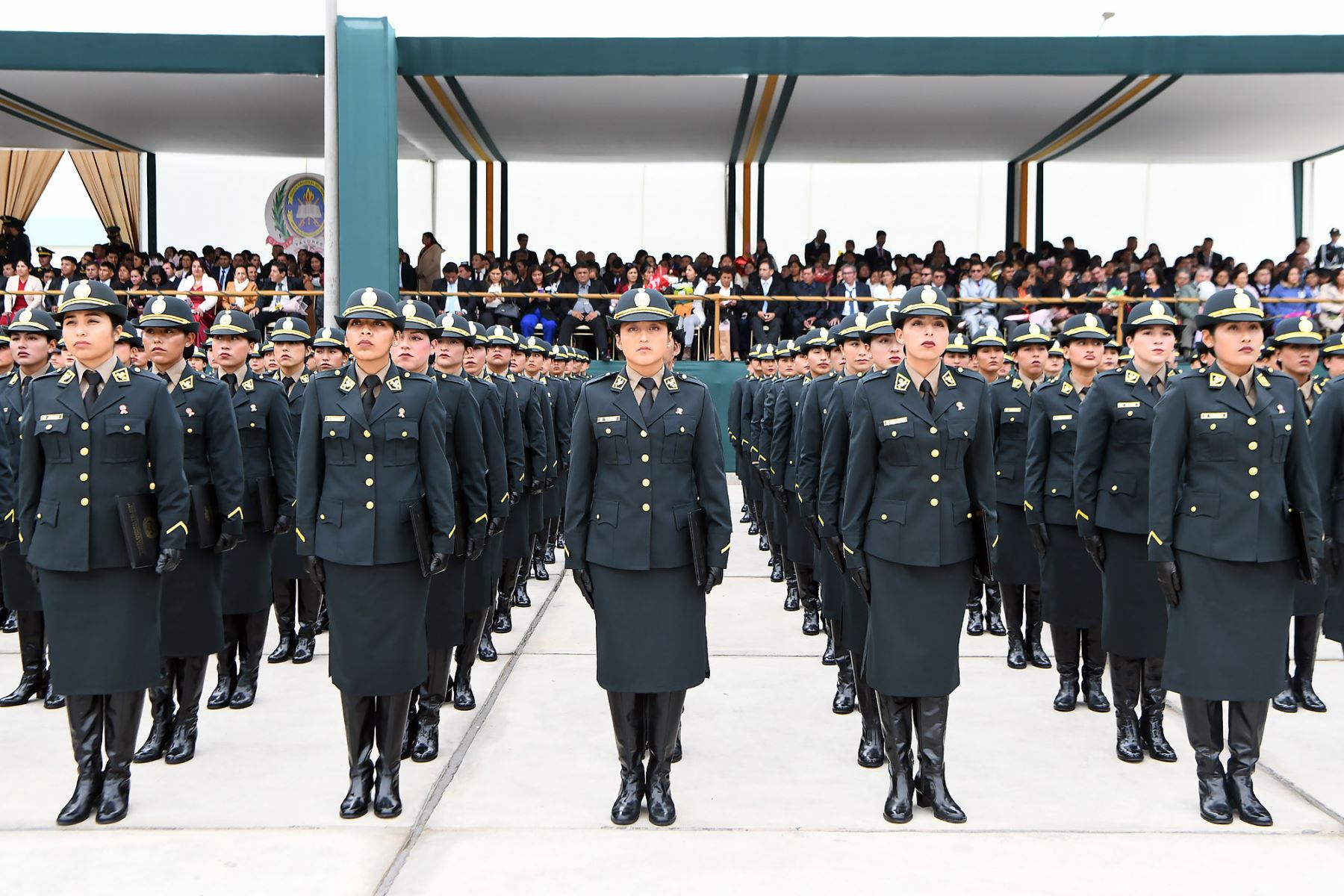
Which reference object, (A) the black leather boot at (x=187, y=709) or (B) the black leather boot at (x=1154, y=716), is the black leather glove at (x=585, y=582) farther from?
(B) the black leather boot at (x=1154, y=716)

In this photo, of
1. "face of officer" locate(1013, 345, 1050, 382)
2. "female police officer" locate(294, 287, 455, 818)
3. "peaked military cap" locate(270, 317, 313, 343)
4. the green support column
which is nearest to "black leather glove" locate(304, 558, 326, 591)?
"female police officer" locate(294, 287, 455, 818)

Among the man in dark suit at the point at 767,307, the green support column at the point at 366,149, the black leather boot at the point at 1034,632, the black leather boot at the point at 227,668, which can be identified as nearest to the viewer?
the black leather boot at the point at 227,668

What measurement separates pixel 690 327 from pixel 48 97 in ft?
35.3

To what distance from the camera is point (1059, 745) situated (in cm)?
546

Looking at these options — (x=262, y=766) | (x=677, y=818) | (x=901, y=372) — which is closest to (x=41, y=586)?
(x=262, y=766)

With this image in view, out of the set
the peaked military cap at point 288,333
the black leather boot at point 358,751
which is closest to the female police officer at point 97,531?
the black leather boot at point 358,751

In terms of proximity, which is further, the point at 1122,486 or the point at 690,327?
the point at 690,327

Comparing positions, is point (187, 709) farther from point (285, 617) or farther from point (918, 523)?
point (918, 523)

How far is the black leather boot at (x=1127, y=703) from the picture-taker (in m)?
5.26

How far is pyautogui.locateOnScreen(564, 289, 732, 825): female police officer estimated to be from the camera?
4.45 metres

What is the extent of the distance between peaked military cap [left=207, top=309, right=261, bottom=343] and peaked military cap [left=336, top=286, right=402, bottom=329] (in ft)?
6.91

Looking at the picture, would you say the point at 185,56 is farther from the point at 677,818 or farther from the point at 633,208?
the point at 677,818

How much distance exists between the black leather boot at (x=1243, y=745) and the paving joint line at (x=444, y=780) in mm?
3350

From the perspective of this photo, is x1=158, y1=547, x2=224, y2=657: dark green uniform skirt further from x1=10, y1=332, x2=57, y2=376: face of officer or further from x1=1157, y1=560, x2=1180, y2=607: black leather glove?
x1=1157, y1=560, x2=1180, y2=607: black leather glove
